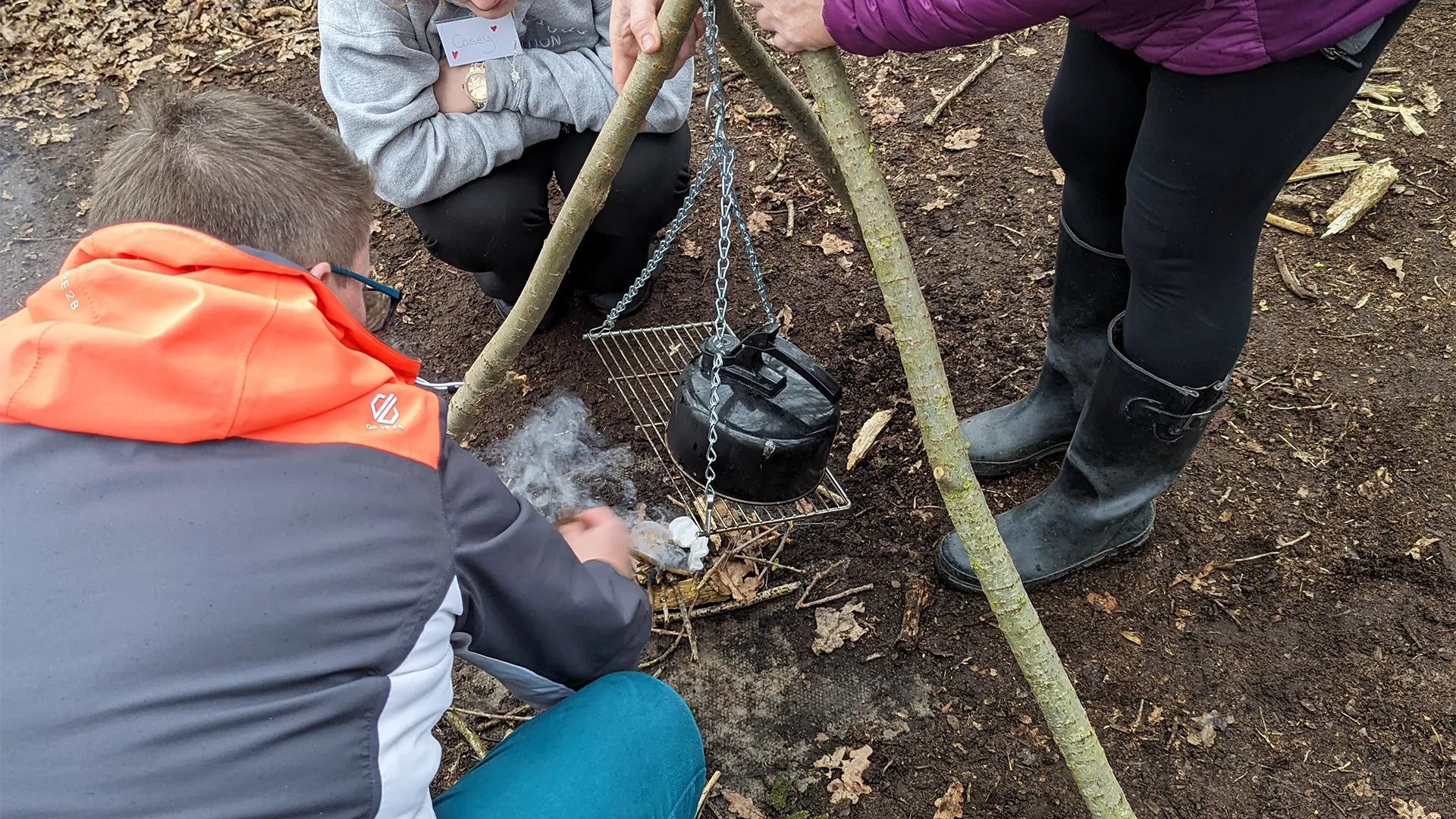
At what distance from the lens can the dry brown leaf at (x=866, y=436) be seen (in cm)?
273

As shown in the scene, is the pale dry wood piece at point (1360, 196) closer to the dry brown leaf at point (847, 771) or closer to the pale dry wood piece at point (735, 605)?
the pale dry wood piece at point (735, 605)

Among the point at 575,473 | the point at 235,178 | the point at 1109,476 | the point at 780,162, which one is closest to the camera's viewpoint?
the point at 235,178

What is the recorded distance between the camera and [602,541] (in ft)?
5.72

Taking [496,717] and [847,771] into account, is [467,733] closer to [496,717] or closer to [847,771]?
[496,717]

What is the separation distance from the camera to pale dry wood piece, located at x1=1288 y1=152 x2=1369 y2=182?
11.3 ft

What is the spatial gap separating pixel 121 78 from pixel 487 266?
2.64 metres

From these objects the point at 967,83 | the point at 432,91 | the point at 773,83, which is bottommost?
the point at 967,83

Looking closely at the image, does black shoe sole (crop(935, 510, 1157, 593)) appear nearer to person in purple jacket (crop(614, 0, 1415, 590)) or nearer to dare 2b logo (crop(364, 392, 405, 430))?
person in purple jacket (crop(614, 0, 1415, 590))

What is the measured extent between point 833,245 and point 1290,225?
1537 millimetres

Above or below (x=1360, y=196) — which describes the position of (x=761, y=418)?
above

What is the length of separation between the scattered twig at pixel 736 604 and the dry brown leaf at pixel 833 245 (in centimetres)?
134

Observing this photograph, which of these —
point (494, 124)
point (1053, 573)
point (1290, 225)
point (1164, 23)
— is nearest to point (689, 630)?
point (1053, 573)

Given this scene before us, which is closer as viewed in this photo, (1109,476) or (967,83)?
(1109,476)

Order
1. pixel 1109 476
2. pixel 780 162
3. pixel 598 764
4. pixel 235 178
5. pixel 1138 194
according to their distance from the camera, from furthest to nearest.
A: 1. pixel 780 162
2. pixel 1109 476
3. pixel 1138 194
4. pixel 598 764
5. pixel 235 178
